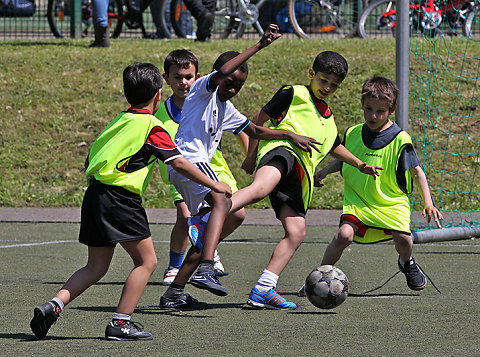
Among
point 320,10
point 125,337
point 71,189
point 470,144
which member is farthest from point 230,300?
point 320,10

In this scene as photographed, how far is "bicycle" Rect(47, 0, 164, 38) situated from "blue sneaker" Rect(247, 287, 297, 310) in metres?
12.1

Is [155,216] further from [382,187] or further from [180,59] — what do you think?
[382,187]

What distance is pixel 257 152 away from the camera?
20.8ft

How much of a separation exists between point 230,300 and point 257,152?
985mm

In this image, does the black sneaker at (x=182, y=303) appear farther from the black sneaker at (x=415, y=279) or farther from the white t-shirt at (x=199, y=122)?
the black sneaker at (x=415, y=279)

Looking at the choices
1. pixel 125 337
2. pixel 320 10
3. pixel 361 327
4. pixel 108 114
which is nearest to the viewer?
pixel 125 337

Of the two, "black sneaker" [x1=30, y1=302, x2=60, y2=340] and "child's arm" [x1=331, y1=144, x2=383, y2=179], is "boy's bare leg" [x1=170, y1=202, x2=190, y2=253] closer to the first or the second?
"child's arm" [x1=331, y1=144, x2=383, y2=179]

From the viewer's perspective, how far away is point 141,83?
5.05 meters

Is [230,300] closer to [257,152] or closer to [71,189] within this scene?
[257,152]

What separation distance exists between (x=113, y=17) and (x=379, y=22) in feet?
15.7

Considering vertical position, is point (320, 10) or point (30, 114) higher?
point (320, 10)

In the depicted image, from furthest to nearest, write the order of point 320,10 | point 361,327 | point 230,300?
point 320,10 → point 230,300 → point 361,327

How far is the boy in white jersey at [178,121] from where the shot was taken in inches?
261

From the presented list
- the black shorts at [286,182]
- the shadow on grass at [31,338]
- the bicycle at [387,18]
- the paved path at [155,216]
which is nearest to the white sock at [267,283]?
the black shorts at [286,182]
